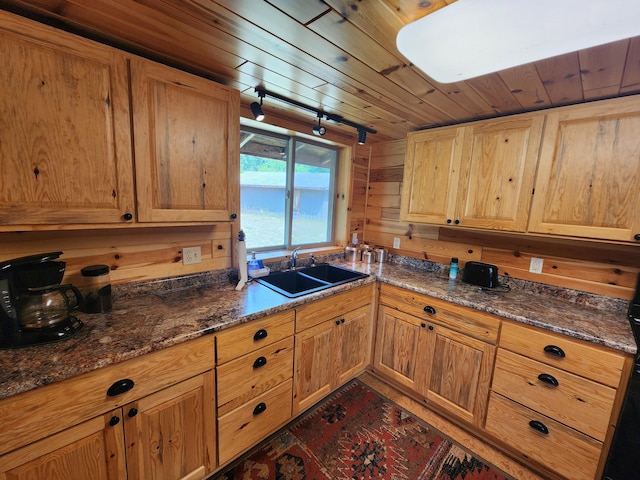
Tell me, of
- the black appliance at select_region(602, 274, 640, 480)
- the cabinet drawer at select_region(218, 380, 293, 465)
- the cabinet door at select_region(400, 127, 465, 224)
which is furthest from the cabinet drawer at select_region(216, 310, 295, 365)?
the black appliance at select_region(602, 274, 640, 480)

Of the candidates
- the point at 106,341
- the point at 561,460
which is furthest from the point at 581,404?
the point at 106,341

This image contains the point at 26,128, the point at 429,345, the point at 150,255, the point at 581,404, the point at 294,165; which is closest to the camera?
the point at 26,128

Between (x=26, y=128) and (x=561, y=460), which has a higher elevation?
(x=26, y=128)

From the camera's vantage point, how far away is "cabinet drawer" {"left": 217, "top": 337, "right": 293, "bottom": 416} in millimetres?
1372

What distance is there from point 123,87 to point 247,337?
4.32 feet

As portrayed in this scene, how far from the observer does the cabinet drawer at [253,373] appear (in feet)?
4.50

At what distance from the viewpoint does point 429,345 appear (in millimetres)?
1970

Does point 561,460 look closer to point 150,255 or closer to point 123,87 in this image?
point 150,255

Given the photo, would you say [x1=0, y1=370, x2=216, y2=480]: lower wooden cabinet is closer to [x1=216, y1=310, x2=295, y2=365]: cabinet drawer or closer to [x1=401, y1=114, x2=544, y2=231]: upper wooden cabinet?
[x1=216, y1=310, x2=295, y2=365]: cabinet drawer

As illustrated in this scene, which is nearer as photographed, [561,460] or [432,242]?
[561,460]

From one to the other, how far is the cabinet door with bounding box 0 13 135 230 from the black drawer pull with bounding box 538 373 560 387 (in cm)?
236

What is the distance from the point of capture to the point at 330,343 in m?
1.95

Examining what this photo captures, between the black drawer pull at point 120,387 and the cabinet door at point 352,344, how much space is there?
1277 mm

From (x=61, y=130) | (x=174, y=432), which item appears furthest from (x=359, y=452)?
(x=61, y=130)
